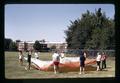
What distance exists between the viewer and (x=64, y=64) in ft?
35.3

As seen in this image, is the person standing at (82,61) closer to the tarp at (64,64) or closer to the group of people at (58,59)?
the group of people at (58,59)

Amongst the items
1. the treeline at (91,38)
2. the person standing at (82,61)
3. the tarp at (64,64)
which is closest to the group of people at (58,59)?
the person standing at (82,61)

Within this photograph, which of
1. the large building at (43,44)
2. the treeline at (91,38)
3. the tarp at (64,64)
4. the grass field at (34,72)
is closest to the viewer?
the grass field at (34,72)

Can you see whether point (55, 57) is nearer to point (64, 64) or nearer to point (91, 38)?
point (64, 64)

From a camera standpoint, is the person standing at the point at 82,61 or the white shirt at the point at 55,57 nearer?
the person standing at the point at 82,61

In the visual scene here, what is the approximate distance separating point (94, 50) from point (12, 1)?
337cm

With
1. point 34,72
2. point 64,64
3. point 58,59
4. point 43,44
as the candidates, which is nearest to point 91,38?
point 58,59

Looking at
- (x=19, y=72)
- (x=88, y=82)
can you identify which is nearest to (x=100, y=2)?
(x=88, y=82)

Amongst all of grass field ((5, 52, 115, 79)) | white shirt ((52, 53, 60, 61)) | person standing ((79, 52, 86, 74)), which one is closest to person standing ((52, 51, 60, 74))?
white shirt ((52, 53, 60, 61))

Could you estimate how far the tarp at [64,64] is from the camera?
33.9ft

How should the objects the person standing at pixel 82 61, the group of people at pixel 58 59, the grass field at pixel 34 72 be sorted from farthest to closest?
the group of people at pixel 58 59
the person standing at pixel 82 61
the grass field at pixel 34 72

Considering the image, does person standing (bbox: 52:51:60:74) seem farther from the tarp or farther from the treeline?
the treeline

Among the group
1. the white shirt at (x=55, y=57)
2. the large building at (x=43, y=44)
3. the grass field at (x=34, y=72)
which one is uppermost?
the large building at (x=43, y=44)

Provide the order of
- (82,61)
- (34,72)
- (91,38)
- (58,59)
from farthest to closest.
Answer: (91,38)
(58,59)
(82,61)
(34,72)
